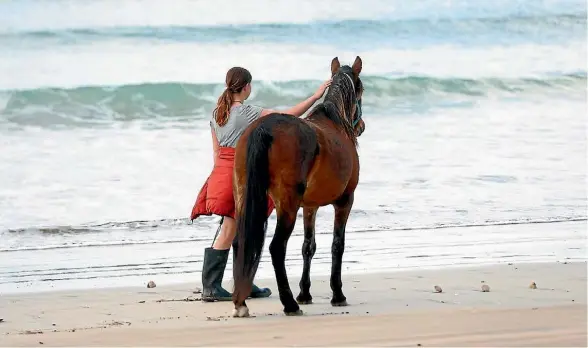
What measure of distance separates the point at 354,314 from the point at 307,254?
0.70 m

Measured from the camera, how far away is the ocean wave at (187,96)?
67.5ft

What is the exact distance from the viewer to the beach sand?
545 centimetres

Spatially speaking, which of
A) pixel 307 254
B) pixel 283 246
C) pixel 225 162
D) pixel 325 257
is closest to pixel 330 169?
pixel 283 246

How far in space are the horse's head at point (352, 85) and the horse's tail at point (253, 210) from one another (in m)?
1.09

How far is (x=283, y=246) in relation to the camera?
20.8 feet

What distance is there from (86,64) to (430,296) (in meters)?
19.9

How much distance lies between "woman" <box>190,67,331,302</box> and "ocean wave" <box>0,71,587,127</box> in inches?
504

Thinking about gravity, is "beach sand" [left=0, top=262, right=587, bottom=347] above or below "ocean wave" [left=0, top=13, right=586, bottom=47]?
below

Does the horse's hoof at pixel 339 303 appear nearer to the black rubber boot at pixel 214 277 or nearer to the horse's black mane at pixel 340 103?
the black rubber boot at pixel 214 277

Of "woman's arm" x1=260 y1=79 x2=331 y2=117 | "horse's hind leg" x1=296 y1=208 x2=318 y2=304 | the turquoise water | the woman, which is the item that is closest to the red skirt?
the woman

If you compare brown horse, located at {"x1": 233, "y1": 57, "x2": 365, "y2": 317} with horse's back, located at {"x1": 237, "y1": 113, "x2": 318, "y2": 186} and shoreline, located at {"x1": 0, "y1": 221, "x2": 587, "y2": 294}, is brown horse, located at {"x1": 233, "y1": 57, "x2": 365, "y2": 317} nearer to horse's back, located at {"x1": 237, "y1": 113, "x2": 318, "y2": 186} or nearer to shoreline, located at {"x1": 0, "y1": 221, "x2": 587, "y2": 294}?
horse's back, located at {"x1": 237, "y1": 113, "x2": 318, "y2": 186}

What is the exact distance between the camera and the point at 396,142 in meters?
17.0

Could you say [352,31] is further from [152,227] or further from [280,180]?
[280,180]

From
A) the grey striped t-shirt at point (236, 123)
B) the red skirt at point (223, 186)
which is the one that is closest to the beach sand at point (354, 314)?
the red skirt at point (223, 186)
